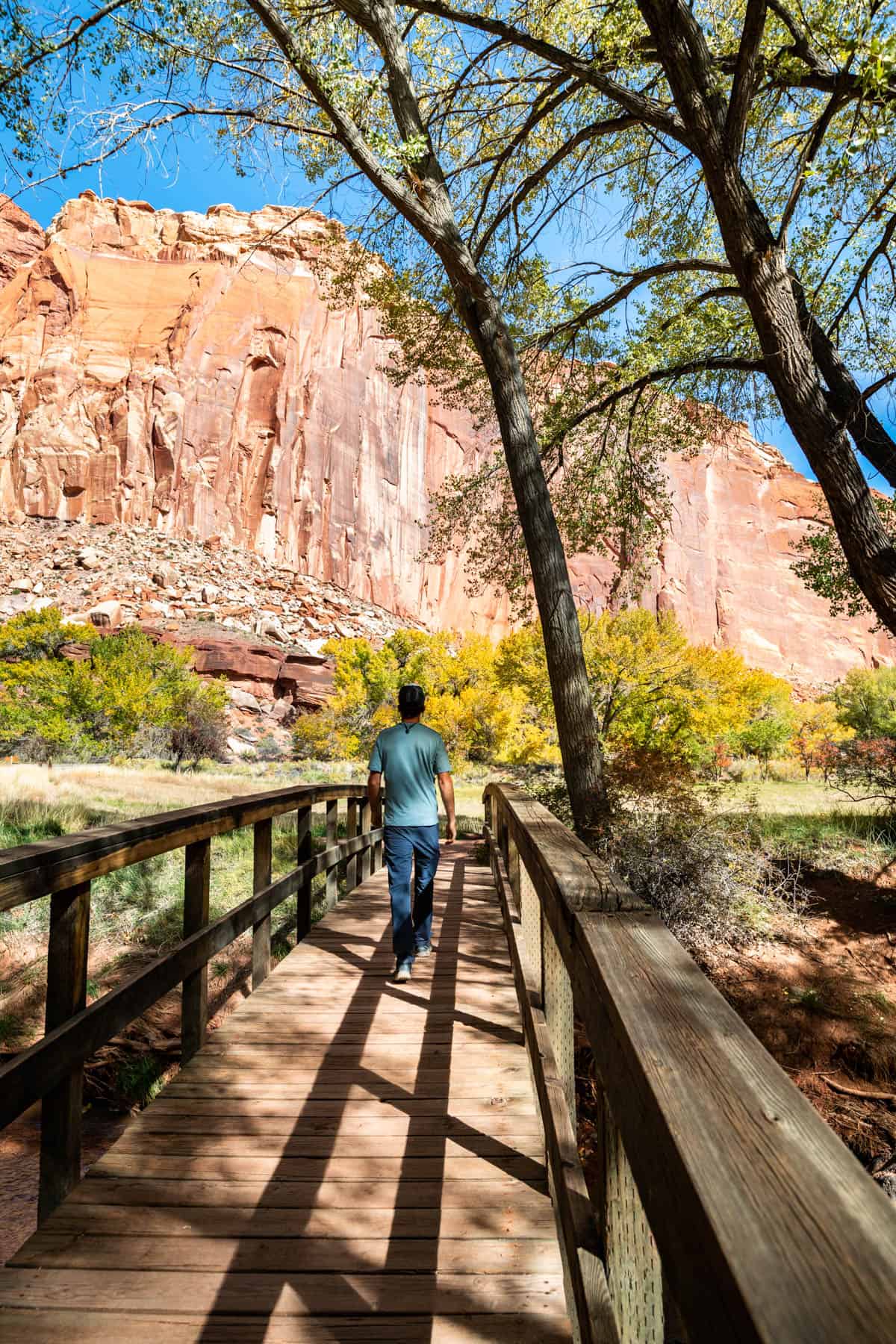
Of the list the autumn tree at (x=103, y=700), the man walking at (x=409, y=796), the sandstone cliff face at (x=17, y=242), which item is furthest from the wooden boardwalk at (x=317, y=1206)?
the sandstone cliff face at (x=17, y=242)

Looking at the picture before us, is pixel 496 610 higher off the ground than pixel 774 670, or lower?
higher

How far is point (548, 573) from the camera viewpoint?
7633mm

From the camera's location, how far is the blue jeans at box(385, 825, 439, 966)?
4.77m

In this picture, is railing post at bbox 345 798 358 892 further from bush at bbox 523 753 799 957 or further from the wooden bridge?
the wooden bridge

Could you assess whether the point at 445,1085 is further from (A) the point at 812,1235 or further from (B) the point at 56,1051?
(A) the point at 812,1235

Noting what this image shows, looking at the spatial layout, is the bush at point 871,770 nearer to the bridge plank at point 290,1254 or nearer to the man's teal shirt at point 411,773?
the man's teal shirt at point 411,773

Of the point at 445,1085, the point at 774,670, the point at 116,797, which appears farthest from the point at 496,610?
the point at 445,1085

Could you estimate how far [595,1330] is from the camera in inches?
58.4

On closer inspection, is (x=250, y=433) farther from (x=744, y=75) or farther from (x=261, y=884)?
(x=261, y=884)

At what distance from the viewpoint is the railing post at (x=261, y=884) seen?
4.50 metres

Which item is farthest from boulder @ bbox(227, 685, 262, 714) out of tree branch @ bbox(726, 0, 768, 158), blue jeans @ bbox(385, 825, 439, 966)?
tree branch @ bbox(726, 0, 768, 158)

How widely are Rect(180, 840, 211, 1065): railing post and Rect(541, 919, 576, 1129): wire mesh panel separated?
5.21 ft

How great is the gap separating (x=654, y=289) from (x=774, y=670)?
69277mm

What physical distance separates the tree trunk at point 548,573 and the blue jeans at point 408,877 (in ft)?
7.96
